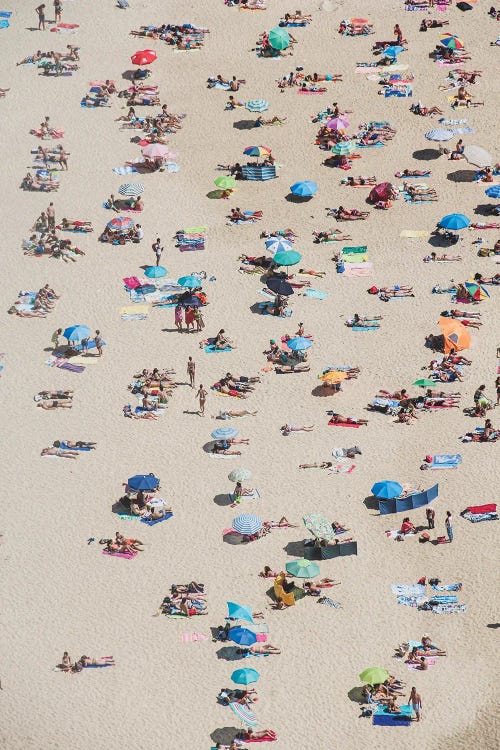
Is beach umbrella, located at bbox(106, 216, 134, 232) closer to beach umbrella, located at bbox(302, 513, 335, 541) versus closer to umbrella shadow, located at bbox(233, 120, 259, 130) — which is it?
umbrella shadow, located at bbox(233, 120, 259, 130)

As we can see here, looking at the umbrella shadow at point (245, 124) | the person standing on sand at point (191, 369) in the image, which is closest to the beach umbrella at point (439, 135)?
the umbrella shadow at point (245, 124)

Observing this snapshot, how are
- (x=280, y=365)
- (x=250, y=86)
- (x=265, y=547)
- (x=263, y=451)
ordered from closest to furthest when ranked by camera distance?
1. (x=265, y=547)
2. (x=263, y=451)
3. (x=280, y=365)
4. (x=250, y=86)

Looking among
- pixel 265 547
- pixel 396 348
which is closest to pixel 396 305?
pixel 396 348

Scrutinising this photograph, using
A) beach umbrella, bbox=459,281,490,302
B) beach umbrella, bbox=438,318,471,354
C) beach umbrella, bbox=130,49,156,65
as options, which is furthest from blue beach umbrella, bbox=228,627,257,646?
beach umbrella, bbox=130,49,156,65

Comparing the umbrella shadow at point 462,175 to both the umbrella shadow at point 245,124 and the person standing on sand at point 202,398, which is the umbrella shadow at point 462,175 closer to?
the umbrella shadow at point 245,124

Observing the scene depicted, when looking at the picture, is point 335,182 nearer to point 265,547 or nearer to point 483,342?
point 483,342

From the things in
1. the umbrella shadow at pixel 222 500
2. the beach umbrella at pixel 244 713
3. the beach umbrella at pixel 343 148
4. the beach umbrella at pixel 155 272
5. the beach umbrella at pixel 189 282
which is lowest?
the beach umbrella at pixel 244 713
